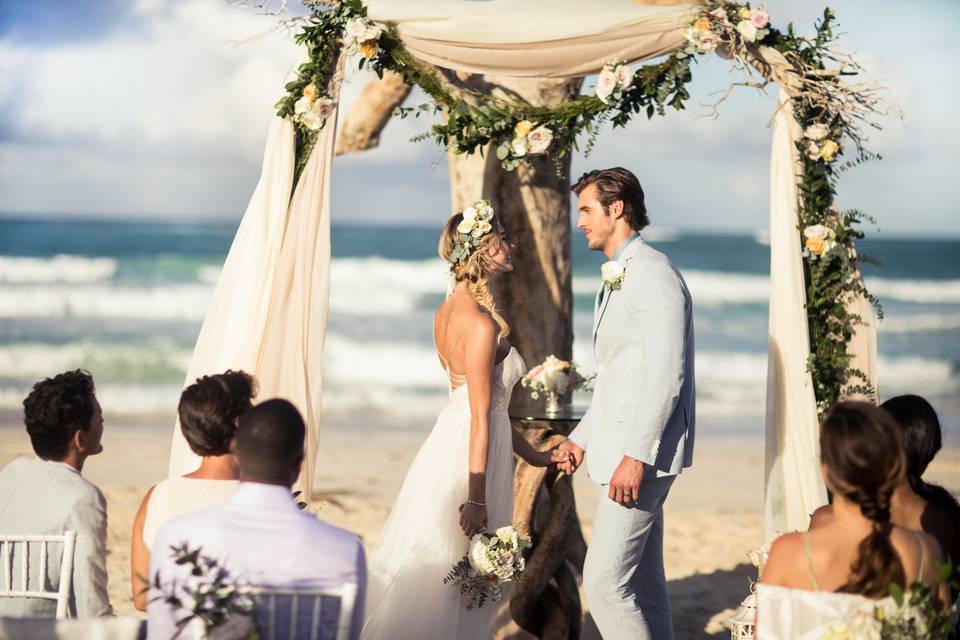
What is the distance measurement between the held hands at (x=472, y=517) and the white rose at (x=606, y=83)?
185 cm

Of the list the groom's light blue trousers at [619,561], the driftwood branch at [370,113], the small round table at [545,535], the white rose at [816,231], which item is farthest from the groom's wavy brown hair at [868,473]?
the driftwood branch at [370,113]

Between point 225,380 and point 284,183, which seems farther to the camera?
point 284,183

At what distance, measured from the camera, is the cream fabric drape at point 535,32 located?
4.72 meters

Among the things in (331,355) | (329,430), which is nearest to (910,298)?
(331,355)

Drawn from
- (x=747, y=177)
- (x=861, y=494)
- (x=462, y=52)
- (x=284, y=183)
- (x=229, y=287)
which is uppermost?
(x=747, y=177)

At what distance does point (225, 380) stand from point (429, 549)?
1294 millimetres

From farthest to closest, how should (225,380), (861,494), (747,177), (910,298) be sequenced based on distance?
(747,177) < (910,298) < (225,380) < (861,494)

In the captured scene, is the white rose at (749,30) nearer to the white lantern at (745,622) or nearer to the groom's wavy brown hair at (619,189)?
the groom's wavy brown hair at (619,189)

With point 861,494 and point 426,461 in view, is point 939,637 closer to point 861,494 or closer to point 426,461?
point 861,494

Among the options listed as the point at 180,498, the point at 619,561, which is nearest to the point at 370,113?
the point at 619,561

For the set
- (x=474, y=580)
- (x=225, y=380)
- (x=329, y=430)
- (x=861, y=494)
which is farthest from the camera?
(x=329, y=430)

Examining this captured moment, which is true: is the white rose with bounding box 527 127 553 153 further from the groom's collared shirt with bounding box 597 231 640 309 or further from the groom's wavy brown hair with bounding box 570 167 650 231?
the groom's collared shirt with bounding box 597 231 640 309

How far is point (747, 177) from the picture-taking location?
3111 cm

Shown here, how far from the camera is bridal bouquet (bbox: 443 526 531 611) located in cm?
415
